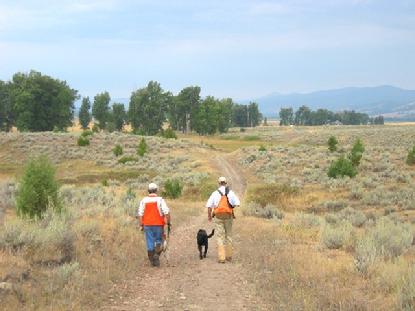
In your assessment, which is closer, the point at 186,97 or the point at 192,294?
the point at 192,294

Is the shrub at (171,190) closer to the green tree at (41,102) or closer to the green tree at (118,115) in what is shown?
the green tree at (41,102)

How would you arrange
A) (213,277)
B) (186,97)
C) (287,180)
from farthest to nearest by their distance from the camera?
(186,97), (287,180), (213,277)

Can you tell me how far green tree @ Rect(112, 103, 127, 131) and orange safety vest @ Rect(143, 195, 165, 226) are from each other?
359 feet

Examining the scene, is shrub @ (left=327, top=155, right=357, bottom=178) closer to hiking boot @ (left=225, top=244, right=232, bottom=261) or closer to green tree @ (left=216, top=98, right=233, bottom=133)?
hiking boot @ (left=225, top=244, right=232, bottom=261)

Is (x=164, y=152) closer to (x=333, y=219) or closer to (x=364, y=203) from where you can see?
(x=364, y=203)

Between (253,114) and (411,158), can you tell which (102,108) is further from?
(411,158)

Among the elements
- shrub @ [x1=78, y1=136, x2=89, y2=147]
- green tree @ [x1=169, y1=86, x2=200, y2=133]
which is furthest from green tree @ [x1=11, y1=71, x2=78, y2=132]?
green tree @ [x1=169, y1=86, x2=200, y2=133]

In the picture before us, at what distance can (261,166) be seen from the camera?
50.0 metres

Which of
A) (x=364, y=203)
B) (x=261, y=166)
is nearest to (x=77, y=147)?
(x=261, y=166)

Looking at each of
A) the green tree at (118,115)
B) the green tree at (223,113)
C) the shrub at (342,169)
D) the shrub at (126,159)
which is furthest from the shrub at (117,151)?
the green tree at (118,115)

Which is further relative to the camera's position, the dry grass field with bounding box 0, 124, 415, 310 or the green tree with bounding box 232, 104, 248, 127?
the green tree with bounding box 232, 104, 248, 127

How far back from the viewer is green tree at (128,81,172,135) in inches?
4235

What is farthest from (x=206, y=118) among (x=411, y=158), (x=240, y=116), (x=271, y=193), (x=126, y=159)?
(x=271, y=193)

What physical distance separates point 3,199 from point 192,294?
14.3 meters
